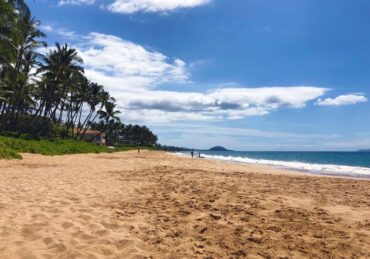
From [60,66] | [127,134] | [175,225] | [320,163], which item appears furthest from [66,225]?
[127,134]

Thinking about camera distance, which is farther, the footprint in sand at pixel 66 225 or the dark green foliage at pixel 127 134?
the dark green foliage at pixel 127 134

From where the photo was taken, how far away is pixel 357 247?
4484mm

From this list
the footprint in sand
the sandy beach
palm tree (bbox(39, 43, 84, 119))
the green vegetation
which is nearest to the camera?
the sandy beach

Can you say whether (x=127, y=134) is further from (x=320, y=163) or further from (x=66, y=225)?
(x=66, y=225)

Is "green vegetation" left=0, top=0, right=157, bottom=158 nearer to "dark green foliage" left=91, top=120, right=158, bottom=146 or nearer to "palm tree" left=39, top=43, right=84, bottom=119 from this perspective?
"palm tree" left=39, top=43, right=84, bottom=119

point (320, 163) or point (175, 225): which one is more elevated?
point (320, 163)

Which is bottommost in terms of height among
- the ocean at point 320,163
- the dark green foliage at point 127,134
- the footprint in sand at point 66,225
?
the footprint in sand at point 66,225

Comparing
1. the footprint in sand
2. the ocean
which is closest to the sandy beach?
the footprint in sand

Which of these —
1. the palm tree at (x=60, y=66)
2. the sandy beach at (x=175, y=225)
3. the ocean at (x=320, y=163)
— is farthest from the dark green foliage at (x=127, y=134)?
the sandy beach at (x=175, y=225)

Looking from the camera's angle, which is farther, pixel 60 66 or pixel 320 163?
pixel 320 163

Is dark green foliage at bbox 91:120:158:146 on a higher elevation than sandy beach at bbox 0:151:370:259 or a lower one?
higher

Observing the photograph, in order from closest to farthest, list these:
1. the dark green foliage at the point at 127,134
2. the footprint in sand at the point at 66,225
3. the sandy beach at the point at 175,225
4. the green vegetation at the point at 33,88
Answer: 1. the sandy beach at the point at 175,225
2. the footprint in sand at the point at 66,225
3. the green vegetation at the point at 33,88
4. the dark green foliage at the point at 127,134

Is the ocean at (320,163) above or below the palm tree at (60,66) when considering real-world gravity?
below

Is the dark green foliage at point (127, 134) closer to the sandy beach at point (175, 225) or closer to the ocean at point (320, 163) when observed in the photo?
the ocean at point (320, 163)
